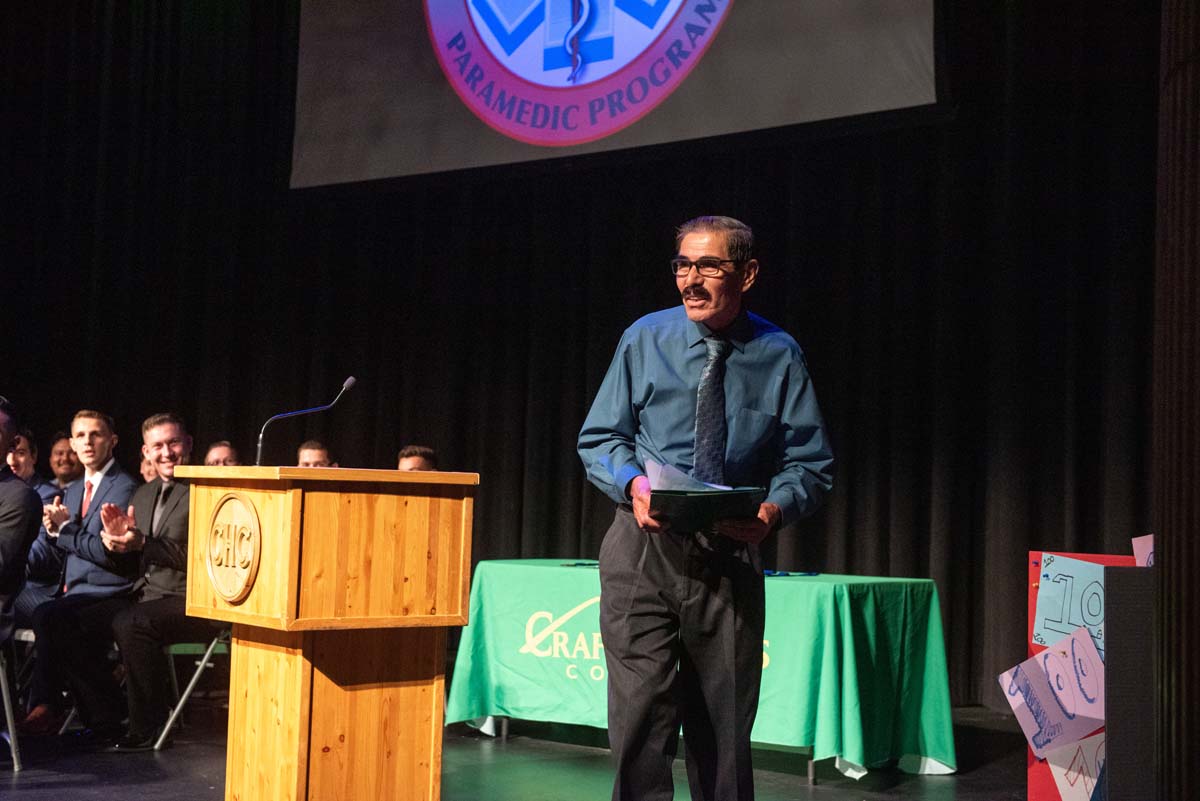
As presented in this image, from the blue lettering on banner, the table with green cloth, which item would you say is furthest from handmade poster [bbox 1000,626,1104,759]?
the table with green cloth

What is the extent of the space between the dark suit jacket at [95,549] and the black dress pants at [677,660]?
345 centimetres

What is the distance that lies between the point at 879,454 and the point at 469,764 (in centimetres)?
259

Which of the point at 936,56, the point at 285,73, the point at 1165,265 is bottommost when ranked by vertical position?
the point at 1165,265

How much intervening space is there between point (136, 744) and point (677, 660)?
311 cm

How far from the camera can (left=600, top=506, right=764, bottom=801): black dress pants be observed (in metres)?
2.53

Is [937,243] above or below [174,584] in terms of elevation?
above

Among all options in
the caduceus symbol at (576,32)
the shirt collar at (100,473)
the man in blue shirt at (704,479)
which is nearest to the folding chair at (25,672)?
the shirt collar at (100,473)

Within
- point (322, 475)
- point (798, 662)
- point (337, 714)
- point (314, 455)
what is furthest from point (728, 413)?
point (314, 455)

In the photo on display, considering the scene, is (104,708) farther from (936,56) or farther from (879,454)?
(936,56)

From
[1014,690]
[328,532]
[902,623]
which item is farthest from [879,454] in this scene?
[328,532]

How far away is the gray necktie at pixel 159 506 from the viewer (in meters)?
5.29

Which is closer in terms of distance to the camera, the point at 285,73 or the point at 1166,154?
the point at 1166,154

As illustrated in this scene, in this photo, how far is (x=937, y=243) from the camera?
19.7 ft

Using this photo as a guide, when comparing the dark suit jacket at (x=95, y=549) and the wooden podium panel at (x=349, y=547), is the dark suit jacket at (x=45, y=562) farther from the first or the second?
the wooden podium panel at (x=349, y=547)
